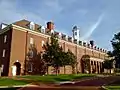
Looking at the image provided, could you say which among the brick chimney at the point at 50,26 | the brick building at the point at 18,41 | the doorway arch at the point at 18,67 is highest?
the brick chimney at the point at 50,26

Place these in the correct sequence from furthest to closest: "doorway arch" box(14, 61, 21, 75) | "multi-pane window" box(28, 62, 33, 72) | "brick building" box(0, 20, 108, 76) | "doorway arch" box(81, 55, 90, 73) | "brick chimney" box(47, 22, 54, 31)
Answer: "doorway arch" box(81, 55, 90, 73), "brick chimney" box(47, 22, 54, 31), "multi-pane window" box(28, 62, 33, 72), "doorway arch" box(14, 61, 21, 75), "brick building" box(0, 20, 108, 76)

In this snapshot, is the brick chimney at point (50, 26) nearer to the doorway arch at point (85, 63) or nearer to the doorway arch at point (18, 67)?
the doorway arch at point (85, 63)

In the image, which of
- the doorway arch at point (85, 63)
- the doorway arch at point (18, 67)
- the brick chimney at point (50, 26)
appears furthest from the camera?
the doorway arch at point (85, 63)

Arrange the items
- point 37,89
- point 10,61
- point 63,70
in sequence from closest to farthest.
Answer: point 37,89 → point 10,61 → point 63,70

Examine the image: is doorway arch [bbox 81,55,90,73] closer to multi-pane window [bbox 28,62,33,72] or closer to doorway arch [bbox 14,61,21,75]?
multi-pane window [bbox 28,62,33,72]

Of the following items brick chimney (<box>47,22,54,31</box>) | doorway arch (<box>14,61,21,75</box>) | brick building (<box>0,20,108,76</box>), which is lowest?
doorway arch (<box>14,61,21,75</box>)

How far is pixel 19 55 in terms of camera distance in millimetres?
42875

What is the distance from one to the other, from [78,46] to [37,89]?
55148mm

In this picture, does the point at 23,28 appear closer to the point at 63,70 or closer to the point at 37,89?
the point at 63,70

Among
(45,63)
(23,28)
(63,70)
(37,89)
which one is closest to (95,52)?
(63,70)

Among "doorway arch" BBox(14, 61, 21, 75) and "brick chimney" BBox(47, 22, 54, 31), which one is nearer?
"doorway arch" BBox(14, 61, 21, 75)

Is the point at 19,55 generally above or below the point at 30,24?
below

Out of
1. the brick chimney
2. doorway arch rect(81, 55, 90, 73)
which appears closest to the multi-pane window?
the brick chimney

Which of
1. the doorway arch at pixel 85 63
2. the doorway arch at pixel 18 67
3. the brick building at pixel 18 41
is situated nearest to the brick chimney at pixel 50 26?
the brick building at pixel 18 41
